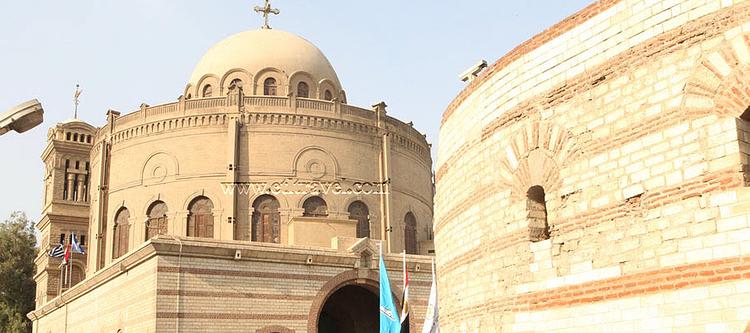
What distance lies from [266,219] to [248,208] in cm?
88

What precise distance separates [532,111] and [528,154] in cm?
50

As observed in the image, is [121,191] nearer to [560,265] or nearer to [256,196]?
[256,196]

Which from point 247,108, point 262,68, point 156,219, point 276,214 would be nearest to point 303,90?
point 262,68

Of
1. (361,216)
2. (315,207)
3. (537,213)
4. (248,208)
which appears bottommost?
(537,213)

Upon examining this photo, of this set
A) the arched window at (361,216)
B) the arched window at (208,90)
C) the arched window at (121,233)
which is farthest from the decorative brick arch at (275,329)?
the arched window at (208,90)

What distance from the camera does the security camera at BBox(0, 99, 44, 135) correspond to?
6.54m

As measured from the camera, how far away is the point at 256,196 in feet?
106

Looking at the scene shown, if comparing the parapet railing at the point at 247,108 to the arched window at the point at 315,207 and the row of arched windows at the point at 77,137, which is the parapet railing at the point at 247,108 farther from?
the row of arched windows at the point at 77,137

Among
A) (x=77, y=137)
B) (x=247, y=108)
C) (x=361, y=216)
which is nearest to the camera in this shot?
(x=247, y=108)

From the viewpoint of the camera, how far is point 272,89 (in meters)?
36.7

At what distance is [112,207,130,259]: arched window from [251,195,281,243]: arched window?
6011mm

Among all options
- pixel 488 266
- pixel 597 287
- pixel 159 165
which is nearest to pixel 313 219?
pixel 159 165

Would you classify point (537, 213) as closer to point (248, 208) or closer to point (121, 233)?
point (248, 208)

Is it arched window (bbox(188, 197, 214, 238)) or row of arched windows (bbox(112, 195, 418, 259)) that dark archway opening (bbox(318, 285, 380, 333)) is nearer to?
row of arched windows (bbox(112, 195, 418, 259))
